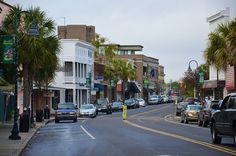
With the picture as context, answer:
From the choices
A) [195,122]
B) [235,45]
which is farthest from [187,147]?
[195,122]

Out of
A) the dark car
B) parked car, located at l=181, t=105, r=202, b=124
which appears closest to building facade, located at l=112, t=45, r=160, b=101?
parked car, located at l=181, t=105, r=202, b=124

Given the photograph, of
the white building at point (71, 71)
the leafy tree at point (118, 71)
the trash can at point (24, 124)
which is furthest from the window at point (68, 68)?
the trash can at point (24, 124)

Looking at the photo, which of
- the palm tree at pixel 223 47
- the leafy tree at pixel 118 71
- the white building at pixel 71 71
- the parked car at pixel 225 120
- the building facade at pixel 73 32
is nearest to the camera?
the parked car at pixel 225 120

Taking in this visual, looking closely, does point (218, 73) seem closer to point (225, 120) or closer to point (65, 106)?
point (65, 106)

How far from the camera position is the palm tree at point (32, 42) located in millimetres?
36250

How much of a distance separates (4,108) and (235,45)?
20862 millimetres

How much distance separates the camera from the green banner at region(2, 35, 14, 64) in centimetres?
2695

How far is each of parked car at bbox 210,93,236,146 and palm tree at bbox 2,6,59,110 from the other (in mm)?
15902

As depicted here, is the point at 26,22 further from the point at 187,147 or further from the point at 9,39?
the point at 187,147

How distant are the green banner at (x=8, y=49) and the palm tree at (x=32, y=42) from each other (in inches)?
315

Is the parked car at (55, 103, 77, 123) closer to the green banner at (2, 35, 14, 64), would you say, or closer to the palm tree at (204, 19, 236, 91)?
the palm tree at (204, 19, 236, 91)

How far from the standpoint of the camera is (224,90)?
6612 centimetres

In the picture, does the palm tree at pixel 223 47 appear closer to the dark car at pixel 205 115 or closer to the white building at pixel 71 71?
the dark car at pixel 205 115

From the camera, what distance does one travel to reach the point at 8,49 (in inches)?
1067
